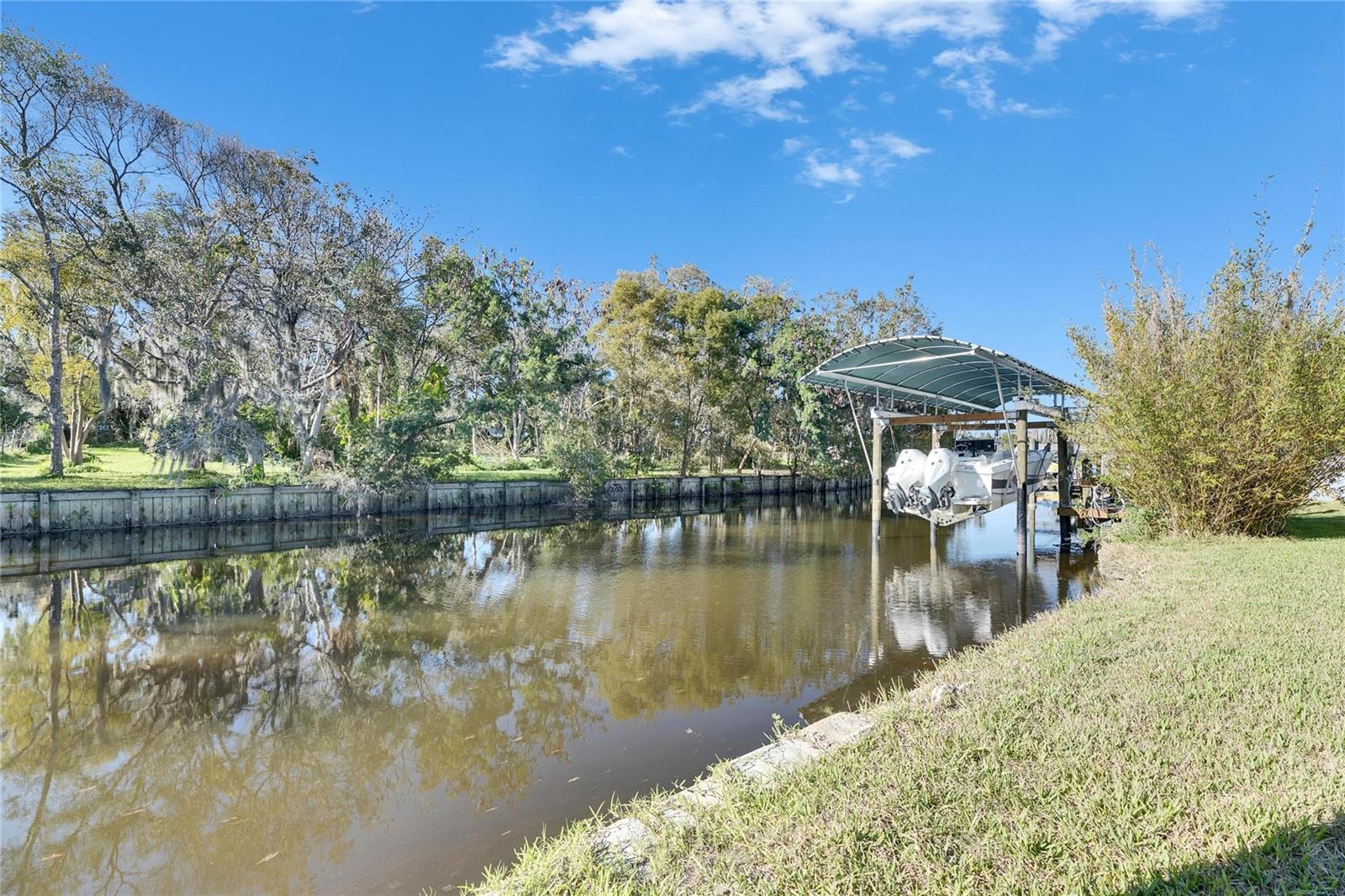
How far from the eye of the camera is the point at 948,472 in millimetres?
14406

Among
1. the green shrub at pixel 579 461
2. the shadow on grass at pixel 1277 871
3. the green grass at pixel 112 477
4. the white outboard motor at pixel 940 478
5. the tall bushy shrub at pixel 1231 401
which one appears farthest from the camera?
the green shrub at pixel 579 461

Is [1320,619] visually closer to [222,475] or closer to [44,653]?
[44,653]

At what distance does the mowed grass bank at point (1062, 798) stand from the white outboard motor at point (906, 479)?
943 centimetres

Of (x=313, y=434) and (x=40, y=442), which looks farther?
(x=40, y=442)

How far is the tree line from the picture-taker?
62.2 feet

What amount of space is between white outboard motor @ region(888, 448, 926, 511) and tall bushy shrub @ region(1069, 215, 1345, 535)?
3.55m

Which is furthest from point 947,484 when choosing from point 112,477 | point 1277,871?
point 112,477

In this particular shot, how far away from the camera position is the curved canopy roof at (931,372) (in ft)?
42.4

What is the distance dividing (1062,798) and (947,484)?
1197 cm

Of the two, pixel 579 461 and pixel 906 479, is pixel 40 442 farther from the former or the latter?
pixel 906 479

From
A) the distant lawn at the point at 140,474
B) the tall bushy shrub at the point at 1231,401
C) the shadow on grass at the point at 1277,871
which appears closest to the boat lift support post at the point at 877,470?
the tall bushy shrub at the point at 1231,401

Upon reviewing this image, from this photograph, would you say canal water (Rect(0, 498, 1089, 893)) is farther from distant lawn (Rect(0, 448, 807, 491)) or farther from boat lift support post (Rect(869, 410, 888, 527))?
distant lawn (Rect(0, 448, 807, 491))

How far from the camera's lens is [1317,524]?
13445 millimetres

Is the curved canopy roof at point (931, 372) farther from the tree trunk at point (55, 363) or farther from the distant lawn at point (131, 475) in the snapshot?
the tree trunk at point (55, 363)
